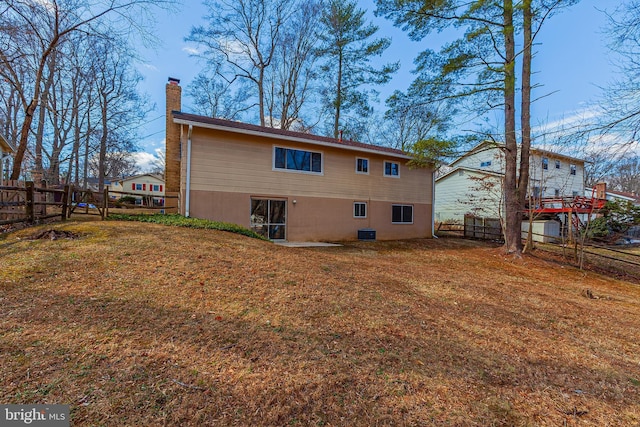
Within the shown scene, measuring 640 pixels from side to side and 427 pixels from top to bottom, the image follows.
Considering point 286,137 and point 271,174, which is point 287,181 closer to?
point 271,174

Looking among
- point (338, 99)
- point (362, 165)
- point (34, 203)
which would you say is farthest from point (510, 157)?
point (34, 203)

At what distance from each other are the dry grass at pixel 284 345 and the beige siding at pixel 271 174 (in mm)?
5167

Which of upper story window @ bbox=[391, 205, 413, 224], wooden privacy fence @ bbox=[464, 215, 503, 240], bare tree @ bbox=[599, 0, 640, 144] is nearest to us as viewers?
bare tree @ bbox=[599, 0, 640, 144]

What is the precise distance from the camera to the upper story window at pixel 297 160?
11602mm

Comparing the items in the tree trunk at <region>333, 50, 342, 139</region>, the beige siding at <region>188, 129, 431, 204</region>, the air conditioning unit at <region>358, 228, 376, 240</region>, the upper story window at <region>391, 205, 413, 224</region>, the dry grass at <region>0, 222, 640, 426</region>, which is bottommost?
the dry grass at <region>0, 222, 640, 426</region>

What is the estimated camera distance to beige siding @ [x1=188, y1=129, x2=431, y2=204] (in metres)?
10.3

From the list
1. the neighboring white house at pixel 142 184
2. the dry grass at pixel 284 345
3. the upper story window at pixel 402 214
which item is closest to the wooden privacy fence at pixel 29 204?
the dry grass at pixel 284 345

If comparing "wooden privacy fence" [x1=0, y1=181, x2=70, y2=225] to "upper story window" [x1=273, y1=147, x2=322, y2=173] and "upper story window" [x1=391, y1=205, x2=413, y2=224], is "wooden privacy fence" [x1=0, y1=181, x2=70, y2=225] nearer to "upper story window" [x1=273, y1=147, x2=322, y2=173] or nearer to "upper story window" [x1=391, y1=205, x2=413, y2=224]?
"upper story window" [x1=273, y1=147, x2=322, y2=173]

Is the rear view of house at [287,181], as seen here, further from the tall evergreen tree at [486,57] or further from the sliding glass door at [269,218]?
the tall evergreen tree at [486,57]

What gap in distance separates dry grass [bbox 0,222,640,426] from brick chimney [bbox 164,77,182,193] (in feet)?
21.0

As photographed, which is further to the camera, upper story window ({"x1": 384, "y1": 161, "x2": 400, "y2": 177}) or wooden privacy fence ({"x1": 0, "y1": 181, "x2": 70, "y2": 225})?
upper story window ({"x1": 384, "y1": 161, "x2": 400, "y2": 177})

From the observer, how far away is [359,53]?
1830cm

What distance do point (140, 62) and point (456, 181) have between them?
21602mm

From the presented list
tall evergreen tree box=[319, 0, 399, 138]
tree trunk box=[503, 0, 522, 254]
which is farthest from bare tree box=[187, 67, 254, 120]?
tree trunk box=[503, 0, 522, 254]
